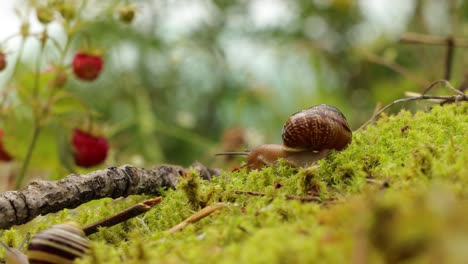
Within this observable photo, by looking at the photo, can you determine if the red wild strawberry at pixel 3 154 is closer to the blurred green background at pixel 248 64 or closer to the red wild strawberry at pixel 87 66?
the red wild strawberry at pixel 87 66

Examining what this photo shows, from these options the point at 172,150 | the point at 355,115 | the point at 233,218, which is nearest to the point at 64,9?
the point at 233,218

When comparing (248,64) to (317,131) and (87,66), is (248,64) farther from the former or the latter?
(317,131)

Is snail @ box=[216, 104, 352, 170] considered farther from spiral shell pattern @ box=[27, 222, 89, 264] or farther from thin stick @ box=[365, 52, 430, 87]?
thin stick @ box=[365, 52, 430, 87]

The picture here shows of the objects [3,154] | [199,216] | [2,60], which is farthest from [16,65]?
[199,216]

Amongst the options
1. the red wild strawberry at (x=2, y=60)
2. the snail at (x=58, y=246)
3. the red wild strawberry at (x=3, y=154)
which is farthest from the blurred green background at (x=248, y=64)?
the snail at (x=58, y=246)

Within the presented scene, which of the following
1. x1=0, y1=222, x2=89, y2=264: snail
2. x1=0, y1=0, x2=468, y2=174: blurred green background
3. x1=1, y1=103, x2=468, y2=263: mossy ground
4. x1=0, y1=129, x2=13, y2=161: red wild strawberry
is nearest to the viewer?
x1=1, y1=103, x2=468, y2=263: mossy ground

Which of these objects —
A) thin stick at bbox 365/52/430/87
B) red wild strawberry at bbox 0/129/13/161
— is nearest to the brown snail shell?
thin stick at bbox 365/52/430/87

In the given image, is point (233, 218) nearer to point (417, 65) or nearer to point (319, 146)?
point (319, 146)
